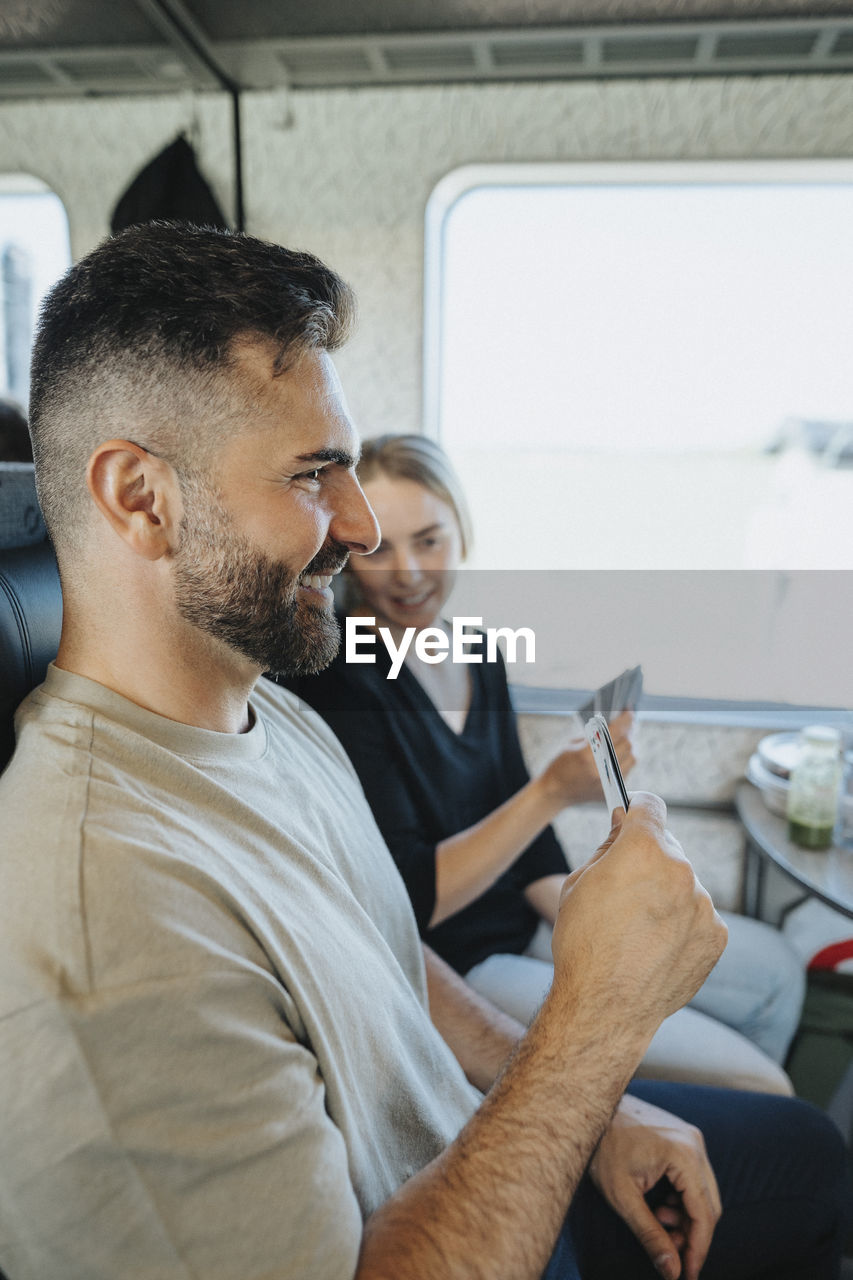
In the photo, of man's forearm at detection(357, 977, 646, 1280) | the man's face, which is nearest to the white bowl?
man's forearm at detection(357, 977, 646, 1280)

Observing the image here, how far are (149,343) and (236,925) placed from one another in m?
0.49

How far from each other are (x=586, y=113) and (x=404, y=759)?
1493 millimetres

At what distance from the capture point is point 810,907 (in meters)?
1.98

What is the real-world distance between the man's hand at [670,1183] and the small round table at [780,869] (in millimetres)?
531

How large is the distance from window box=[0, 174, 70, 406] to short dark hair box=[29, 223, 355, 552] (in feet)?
5.06

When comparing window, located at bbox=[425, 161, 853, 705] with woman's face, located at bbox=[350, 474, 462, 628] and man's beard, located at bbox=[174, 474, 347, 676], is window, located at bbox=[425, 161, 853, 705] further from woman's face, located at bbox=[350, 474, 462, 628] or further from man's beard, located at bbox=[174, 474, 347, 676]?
man's beard, located at bbox=[174, 474, 347, 676]

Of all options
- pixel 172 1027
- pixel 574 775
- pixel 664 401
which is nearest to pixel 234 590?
pixel 172 1027

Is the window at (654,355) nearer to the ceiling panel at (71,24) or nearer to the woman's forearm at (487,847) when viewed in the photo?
the ceiling panel at (71,24)

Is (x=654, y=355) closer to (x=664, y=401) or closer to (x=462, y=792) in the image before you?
(x=664, y=401)

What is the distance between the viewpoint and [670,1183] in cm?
95

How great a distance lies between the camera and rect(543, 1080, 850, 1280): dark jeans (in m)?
0.95

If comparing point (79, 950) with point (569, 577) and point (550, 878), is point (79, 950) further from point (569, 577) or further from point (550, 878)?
point (569, 577)

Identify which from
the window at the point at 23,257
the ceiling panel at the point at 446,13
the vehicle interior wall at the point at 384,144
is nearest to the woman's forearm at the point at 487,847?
the vehicle interior wall at the point at 384,144

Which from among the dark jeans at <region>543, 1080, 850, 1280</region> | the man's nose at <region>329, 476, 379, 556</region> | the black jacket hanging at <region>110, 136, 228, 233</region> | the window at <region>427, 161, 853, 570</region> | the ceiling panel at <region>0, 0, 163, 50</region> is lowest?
the dark jeans at <region>543, 1080, 850, 1280</region>
